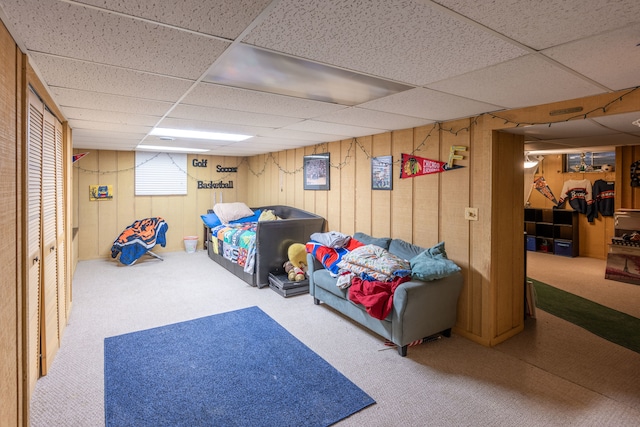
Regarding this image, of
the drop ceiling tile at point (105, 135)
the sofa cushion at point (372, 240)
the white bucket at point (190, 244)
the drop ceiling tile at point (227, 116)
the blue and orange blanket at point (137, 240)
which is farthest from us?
the white bucket at point (190, 244)

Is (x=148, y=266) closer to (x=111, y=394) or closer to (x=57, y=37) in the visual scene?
(x=111, y=394)

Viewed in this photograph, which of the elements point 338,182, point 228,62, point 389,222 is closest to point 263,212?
point 338,182

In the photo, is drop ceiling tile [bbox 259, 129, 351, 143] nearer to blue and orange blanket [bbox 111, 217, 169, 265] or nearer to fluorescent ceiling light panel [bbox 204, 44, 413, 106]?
fluorescent ceiling light panel [bbox 204, 44, 413, 106]

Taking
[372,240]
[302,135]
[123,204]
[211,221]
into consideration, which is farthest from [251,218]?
[372,240]

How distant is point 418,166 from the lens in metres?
3.79

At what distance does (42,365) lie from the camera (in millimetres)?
2637

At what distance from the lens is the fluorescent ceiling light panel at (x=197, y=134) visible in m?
4.26

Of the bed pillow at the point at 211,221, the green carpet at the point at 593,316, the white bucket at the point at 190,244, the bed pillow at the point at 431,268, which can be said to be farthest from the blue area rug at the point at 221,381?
the white bucket at the point at 190,244

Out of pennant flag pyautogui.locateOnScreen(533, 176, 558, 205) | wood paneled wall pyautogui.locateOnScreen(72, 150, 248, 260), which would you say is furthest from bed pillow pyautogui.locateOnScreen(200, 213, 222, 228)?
pennant flag pyautogui.locateOnScreen(533, 176, 558, 205)

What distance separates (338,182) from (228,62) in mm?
3328

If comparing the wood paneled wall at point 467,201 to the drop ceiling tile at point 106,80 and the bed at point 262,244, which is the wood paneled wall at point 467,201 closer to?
the bed at point 262,244

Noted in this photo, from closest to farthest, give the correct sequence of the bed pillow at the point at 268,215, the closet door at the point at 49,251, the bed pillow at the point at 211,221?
the closet door at the point at 49,251 → the bed pillow at the point at 268,215 → the bed pillow at the point at 211,221

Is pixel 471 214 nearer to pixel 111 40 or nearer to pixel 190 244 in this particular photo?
pixel 111 40

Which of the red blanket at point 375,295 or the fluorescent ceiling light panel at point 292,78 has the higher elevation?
the fluorescent ceiling light panel at point 292,78
